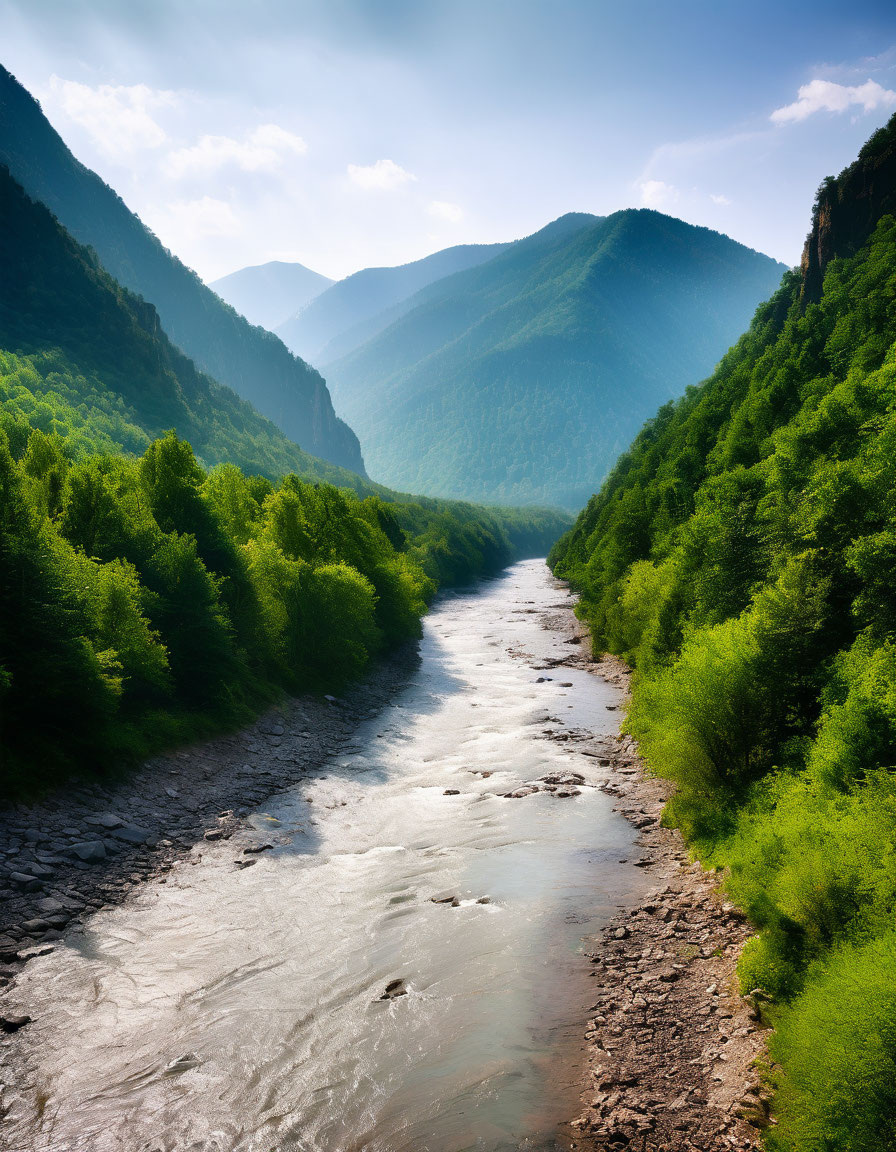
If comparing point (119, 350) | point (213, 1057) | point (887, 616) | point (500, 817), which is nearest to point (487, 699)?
point (500, 817)

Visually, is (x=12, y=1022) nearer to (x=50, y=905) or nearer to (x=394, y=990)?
(x=50, y=905)

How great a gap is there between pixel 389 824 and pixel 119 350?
153 m

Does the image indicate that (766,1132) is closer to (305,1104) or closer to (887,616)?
(305,1104)

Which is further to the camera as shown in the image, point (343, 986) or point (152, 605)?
point (152, 605)

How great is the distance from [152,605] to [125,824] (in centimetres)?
1348

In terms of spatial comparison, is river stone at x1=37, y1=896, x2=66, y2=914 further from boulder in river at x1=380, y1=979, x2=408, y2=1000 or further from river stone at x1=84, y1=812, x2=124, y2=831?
boulder in river at x1=380, y1=979, x2=408, y2=1000

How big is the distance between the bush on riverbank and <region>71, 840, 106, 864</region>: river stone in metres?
3.42

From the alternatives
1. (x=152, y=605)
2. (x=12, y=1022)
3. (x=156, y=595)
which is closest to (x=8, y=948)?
(x=12, y=1022)

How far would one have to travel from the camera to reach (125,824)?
28203mm

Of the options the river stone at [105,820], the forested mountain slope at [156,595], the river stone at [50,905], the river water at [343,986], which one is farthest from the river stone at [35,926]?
the forested mountain slope at [156,595]

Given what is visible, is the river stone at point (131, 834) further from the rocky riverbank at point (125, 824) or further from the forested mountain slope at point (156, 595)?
the forested mountain slope at point (156, 595)

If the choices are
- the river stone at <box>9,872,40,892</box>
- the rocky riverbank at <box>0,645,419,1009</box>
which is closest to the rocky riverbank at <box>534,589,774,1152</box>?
the rocky riverbank at <box>0,645,419,1009</box>

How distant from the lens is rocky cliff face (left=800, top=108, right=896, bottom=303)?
7706cm

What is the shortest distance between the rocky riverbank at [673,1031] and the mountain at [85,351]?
342 feet
